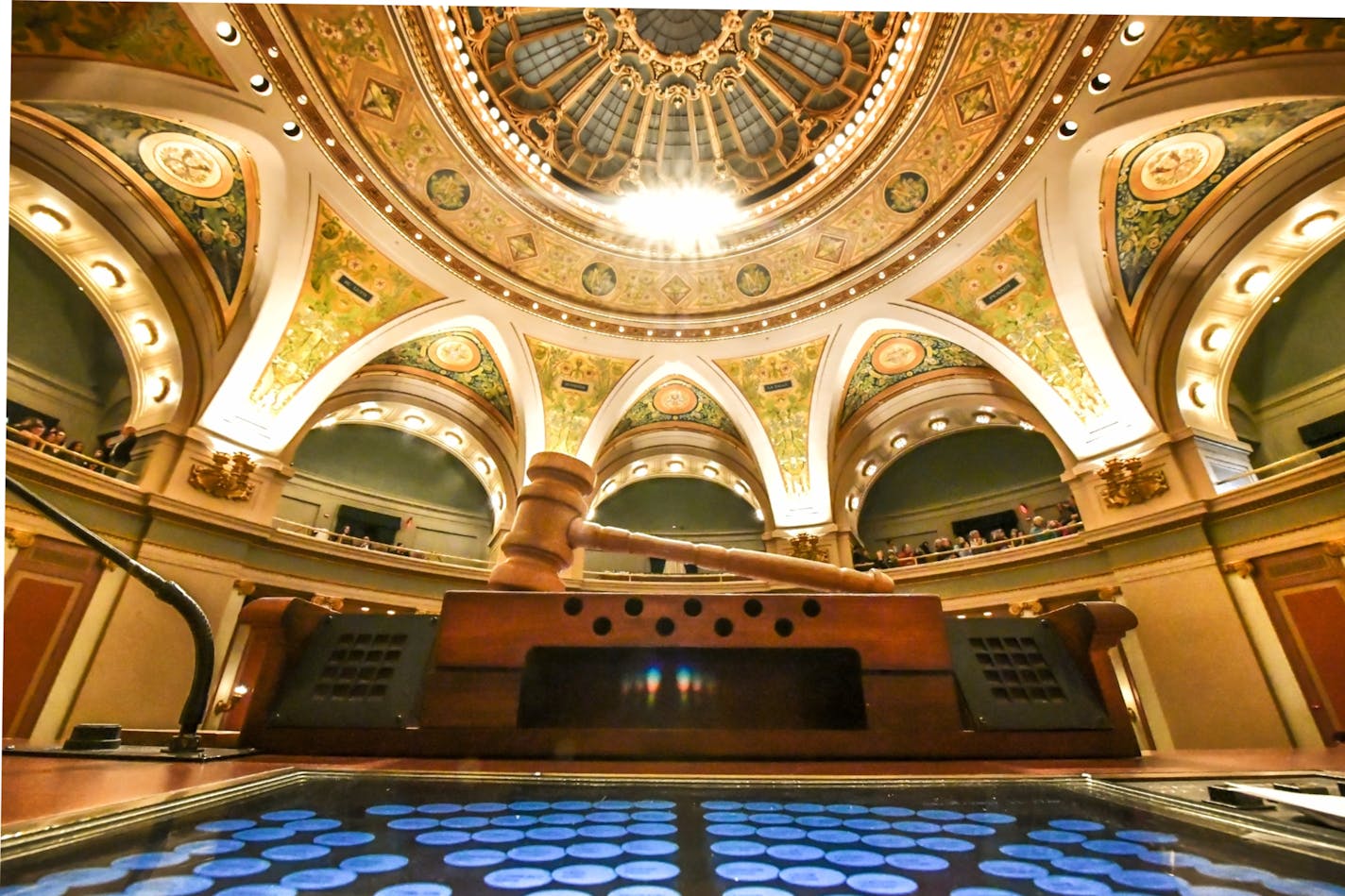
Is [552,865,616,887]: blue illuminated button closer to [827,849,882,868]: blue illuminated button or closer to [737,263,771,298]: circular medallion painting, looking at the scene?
[827,849,882,868]: blue illuminated button

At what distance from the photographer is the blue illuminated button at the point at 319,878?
0.71m

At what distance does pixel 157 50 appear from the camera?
604 centimetres

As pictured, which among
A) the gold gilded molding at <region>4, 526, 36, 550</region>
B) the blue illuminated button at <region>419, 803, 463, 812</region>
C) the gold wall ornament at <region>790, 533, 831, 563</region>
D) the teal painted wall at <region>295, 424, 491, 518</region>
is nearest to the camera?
the blue illuminated button at <region>419, 803, 463, 812</region>

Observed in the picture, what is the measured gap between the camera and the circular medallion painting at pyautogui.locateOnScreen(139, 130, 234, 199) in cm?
709

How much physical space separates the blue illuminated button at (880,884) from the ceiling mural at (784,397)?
1094cm

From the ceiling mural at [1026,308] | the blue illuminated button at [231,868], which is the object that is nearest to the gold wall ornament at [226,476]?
the blue illuminated button at [231,868]

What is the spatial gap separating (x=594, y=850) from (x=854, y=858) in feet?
1.28

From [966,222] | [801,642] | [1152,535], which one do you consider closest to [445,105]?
[966,222]

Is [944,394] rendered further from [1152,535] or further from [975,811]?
[975,811]

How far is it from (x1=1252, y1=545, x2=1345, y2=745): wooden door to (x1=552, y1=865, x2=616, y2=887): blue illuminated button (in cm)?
913

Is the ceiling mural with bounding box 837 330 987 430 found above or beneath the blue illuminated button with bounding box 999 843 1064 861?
above

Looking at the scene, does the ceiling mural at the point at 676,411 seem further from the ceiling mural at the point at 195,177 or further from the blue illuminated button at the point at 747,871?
the blue illuminated button at the point at 747,871

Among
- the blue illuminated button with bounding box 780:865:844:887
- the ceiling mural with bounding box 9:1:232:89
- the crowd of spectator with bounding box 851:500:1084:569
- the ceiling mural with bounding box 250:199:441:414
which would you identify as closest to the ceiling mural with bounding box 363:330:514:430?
the ceiling mural with bounding box 250:199:441:414

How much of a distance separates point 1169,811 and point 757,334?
1049 cm
